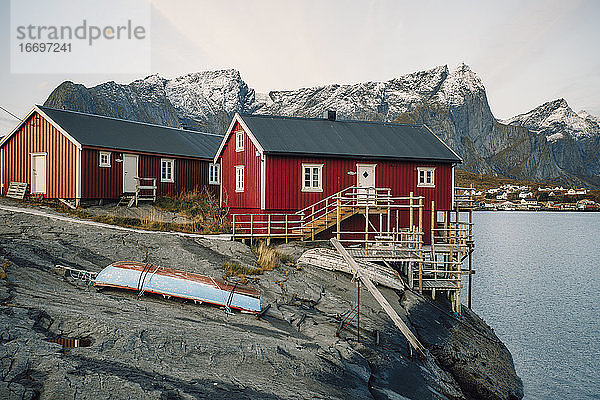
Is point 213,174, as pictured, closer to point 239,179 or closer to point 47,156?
point 239,179

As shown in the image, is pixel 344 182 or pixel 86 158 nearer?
pixel 344 182

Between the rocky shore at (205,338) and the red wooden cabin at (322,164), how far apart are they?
6.02m

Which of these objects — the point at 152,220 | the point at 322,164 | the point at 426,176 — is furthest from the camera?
the point at 426,176

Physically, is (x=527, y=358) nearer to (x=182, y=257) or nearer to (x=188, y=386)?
(x=182, y=257)

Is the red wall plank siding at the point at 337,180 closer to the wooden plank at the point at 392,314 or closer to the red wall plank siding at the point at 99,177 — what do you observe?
the red wall plank siding at the point at 99,177

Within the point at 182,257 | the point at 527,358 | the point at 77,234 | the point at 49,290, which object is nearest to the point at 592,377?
the point at 527,358

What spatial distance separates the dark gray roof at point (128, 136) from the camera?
3278cm

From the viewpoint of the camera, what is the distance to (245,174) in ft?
99.0

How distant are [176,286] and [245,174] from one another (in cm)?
1538

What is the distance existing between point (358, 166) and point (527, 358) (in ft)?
43.1

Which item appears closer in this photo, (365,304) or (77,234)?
(365,304)

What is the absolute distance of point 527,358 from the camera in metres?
23.2

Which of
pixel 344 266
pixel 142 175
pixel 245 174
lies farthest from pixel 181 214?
pixel 344 266

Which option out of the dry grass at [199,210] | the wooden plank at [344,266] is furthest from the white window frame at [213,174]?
the wooden plank at [344,266]
